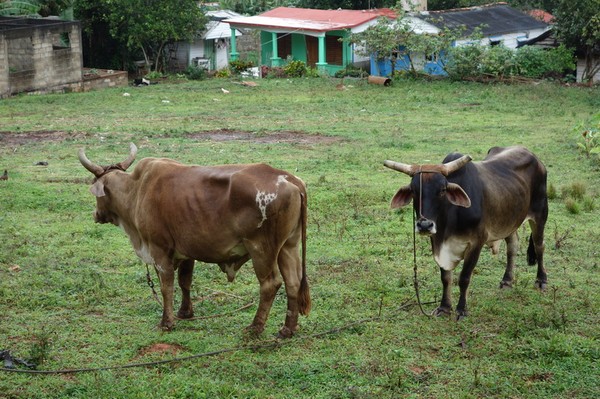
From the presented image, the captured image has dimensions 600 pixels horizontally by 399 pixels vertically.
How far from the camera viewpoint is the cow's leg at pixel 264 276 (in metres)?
7.07

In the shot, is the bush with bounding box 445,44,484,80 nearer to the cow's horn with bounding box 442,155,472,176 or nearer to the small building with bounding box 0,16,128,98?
the small building with bounding box 0,16,128,98

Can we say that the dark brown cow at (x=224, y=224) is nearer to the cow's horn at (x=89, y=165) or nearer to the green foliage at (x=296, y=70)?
the cow's horn at (x=89, y=165)

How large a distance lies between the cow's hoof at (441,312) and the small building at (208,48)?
29.2m

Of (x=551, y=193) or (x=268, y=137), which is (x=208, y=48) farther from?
(x=551, y=193)

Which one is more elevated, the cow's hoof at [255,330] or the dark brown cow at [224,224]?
the dark brown cow at [224,224]

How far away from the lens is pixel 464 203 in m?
7.37

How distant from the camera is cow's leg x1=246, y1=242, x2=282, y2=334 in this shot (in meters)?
7.07

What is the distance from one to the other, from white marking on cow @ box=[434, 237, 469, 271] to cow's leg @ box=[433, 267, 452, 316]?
0.08 meters

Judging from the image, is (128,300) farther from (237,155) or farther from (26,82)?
(26,82)

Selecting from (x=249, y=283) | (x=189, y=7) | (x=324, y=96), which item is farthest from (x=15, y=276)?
(x=189, y=7)

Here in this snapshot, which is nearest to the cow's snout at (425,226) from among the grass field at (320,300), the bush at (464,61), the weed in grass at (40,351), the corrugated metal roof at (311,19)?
the grass field at (320,300)

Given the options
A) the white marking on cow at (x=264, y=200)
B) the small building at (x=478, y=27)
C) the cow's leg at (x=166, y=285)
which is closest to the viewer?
the white marking on cow at (x=264, y=200)

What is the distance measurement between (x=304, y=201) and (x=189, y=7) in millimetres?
27655

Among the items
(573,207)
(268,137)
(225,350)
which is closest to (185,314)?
(225,350)
